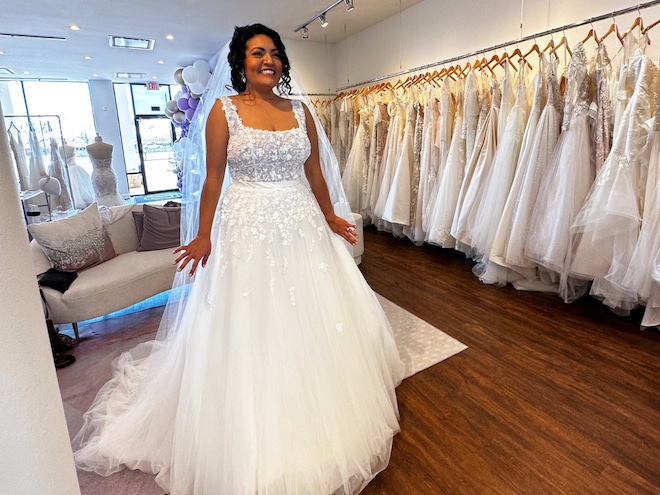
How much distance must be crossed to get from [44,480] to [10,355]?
247 millimetres

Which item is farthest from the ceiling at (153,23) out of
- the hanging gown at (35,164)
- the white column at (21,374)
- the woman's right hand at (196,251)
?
the white column at (21,374)

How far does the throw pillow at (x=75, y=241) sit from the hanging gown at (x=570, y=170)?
10.9ft

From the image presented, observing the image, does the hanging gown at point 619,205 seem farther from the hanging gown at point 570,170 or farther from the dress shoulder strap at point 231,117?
the dress shoulder strap at point 231,117

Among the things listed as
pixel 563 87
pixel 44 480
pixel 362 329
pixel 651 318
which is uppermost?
pixel 563 87

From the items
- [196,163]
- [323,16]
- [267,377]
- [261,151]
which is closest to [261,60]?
[261,151]

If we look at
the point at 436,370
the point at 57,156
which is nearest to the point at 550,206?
the point at 436,370

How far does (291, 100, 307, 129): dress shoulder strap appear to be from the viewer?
62.5 inches

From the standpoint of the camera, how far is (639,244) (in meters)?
2.37

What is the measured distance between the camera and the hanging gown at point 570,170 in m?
2.71

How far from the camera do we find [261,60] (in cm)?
148

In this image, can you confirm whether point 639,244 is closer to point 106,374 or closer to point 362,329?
point 362,329

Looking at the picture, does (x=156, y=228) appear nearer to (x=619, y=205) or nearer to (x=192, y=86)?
(x=192, y=86)

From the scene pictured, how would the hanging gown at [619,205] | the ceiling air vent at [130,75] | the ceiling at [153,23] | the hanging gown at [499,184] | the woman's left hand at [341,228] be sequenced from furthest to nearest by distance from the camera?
1. the ceiling air vent at [130,75]
2. the ceiling at [153,23]
3. the hanging gown at [499,184]
4. the hanging gown at [619,205]
5. the woman's left hand at [341,228]

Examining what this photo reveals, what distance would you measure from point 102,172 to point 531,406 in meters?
7.27
